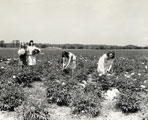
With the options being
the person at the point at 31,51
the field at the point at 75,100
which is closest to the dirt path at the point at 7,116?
the field at the point at 75,100

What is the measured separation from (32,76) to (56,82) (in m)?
1.70

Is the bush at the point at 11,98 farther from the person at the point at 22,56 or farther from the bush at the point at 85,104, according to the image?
the person at the point at 22,56

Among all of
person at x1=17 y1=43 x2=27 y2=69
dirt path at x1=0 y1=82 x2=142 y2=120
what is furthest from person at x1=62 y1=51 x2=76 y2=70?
dirt path at x1=0 y1=82 x2=142 y2=120

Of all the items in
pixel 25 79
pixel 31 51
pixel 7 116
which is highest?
pixel 31 51

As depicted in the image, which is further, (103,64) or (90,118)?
(103,64)

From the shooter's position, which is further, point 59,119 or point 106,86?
point 106,86

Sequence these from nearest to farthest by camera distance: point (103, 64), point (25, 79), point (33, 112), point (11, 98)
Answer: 1. point (33, 112)
2. point (11, 98)
3. point (103, 64)
4. point (25, 79)

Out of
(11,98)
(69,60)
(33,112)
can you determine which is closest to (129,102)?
(33,112)

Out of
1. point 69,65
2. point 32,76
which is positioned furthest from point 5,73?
point 69,65

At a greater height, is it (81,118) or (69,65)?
(69,65)

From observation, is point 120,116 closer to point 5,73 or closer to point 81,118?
point 81,118

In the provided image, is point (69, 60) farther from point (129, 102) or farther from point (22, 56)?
point (129, 102)

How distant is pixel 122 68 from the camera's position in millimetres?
11797

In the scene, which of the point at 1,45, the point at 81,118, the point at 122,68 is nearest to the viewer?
the point at 81,118
